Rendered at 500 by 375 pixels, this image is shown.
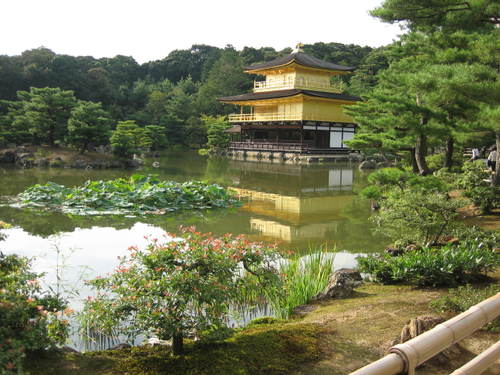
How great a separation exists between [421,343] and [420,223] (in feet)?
14.9

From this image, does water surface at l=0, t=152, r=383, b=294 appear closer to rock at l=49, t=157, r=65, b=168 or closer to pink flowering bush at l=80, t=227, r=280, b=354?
pink flowering bush at l=80, t=227, r=280, b=354

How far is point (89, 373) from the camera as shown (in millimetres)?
2707

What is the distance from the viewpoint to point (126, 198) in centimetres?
1009

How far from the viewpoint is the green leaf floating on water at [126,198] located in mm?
9695

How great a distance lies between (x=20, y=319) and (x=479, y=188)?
868cm

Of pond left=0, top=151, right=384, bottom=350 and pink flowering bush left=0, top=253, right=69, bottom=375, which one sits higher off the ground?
pink flowering bush left=0, top=253, right=69, bottom=375

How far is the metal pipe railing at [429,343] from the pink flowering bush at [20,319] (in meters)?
1.62

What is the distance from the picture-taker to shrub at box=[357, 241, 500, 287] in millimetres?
4590

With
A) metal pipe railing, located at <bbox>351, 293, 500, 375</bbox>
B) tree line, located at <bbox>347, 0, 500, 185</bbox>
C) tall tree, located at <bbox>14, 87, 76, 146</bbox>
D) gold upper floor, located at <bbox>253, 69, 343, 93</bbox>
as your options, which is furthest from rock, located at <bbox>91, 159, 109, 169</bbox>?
metal pipe railing, located at <bbox>351, 293, 500, 375</bbox>

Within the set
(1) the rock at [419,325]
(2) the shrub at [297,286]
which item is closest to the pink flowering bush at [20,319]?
(2) the shrub at [297,286]

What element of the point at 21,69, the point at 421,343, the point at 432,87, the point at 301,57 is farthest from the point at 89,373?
the point at 21,69

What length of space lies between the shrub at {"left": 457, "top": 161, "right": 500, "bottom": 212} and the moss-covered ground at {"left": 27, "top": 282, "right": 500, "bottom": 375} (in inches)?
217

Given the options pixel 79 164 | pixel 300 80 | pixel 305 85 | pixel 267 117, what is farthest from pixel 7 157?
pixel 305 85

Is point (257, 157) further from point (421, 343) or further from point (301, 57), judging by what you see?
point (421, 343)
